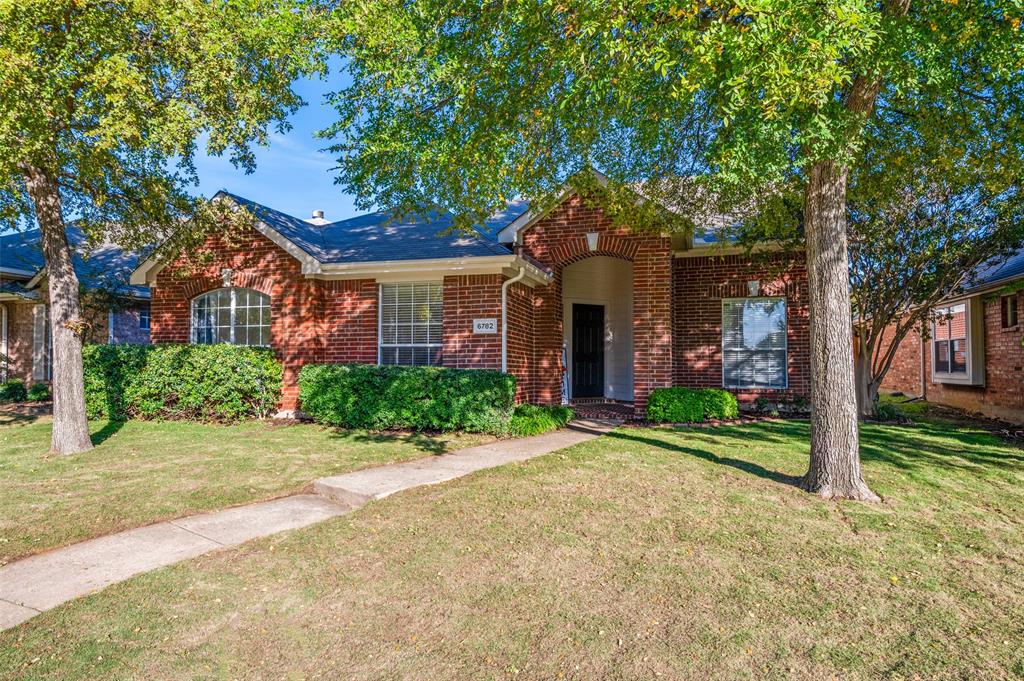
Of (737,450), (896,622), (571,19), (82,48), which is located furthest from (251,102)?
(896,622)

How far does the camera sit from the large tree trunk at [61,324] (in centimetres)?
835

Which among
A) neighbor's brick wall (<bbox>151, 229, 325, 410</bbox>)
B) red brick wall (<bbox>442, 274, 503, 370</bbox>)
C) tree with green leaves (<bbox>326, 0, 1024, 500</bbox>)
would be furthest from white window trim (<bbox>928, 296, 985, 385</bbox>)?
neighbor's brick wall (<bbox>151, 229, 325, 410</bbox>)

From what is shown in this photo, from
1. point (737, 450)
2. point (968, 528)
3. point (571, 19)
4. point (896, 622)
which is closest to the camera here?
point (896, 622)

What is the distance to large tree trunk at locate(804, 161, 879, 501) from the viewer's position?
5.86m

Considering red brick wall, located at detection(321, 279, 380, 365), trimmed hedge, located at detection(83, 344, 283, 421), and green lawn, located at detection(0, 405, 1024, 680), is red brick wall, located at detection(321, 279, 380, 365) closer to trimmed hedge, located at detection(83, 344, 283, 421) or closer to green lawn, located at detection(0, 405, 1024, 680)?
trimmed hedge, located at detection(83, 344, 283, 421)

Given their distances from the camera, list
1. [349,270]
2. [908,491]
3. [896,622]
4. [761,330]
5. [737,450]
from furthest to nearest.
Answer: [761,330], [349,270], [737,450], [908,491], [896,622]

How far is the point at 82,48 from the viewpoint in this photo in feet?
24.2

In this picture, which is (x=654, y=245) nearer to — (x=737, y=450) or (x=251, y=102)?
(x=737, y=450)

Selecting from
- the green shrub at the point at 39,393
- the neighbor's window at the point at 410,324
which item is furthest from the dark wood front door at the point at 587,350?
the green shrub at the point at 39,393

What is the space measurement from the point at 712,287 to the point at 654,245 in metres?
2.22

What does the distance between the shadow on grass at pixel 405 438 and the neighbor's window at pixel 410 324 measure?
2114 mm

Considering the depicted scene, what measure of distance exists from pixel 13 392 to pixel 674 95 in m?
17.0

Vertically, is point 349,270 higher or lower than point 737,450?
higher

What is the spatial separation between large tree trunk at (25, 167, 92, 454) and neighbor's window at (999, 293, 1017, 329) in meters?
16.7
